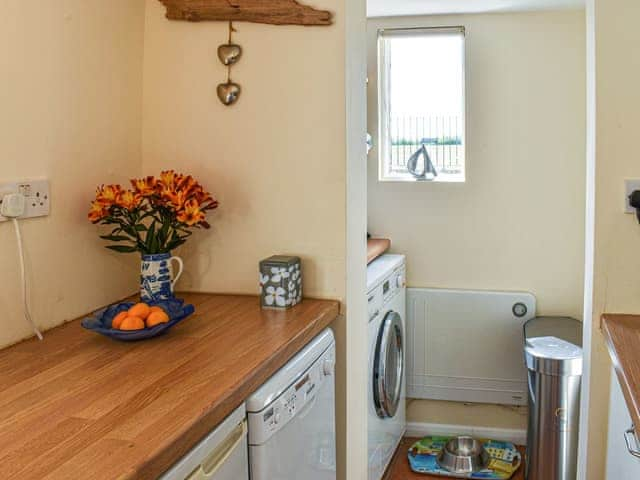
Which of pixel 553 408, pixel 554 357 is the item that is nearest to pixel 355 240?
pixel 554 357

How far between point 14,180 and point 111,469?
0.90m

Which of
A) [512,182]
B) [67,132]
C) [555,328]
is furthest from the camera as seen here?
[512,182]

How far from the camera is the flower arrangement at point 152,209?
74.8 inches

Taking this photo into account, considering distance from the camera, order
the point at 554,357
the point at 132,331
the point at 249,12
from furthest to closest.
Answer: the point at 554,357 < the point at 249,12 < the point at 132,331

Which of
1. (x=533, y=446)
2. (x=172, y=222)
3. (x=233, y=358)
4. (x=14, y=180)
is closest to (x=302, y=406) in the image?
(x=233, y=358)

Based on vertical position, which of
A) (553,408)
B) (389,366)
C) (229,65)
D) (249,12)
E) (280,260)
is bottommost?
(553,408)

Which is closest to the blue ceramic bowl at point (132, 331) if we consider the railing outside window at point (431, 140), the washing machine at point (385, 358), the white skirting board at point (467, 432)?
the washing machine at point (385, 358)

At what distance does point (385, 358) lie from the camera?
3.06 metres

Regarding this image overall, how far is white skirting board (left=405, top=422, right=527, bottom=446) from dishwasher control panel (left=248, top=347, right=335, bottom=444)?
1.89 meters

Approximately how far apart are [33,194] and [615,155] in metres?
1.51

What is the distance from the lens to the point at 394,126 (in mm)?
3693

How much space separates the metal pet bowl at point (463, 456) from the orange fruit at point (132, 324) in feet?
6.93

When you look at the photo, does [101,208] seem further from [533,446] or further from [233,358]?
[533,446]

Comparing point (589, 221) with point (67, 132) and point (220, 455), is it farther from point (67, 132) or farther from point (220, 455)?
point (67, 132)
